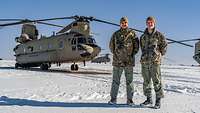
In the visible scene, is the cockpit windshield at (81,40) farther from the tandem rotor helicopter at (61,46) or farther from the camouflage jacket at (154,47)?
the camouflage jacket at (154,47)

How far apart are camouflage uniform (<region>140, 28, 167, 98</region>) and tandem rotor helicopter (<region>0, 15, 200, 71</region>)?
13.9m

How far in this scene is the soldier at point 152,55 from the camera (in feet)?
27.3

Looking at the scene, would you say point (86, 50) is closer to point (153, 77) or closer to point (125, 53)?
point (125, 53)

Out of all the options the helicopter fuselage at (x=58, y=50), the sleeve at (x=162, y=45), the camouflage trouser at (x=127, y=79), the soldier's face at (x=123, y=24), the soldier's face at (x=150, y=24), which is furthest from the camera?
the helicopter fuselage at (x=58, y=50)

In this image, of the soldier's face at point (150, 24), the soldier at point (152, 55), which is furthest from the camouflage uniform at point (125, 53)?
the soldier's face at point (150, 24)

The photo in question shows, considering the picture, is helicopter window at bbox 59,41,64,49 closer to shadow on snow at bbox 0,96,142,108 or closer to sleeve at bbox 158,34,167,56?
shadow on snow at bbox 0,96,142,108

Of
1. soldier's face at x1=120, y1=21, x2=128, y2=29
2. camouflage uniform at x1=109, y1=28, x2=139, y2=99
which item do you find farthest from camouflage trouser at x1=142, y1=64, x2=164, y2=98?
soldier's face at x1=120, y1=21, x2=128, y2=29

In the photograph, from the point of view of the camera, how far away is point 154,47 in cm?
838

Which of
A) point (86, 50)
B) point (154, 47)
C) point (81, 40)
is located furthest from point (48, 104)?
point (81, 40)

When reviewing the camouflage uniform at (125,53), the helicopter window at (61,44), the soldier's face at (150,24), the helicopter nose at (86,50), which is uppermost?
the helicopter window at (61,44)

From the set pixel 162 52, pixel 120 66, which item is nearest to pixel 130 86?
pixel 120 66

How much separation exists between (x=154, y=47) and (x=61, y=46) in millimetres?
19267

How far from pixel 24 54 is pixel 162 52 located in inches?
952

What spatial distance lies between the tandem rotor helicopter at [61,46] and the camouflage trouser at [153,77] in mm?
13983
